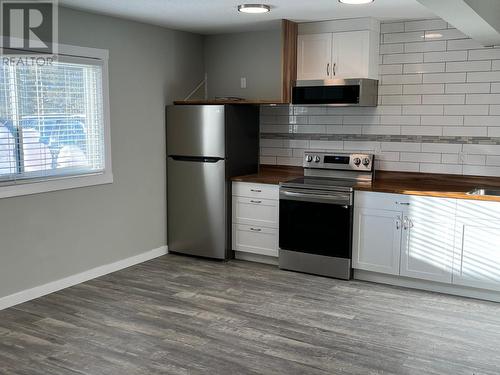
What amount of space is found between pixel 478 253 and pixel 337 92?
1776 millimetres

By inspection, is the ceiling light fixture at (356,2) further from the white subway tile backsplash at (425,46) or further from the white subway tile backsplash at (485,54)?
the white subway tile backsplash at (485,54)

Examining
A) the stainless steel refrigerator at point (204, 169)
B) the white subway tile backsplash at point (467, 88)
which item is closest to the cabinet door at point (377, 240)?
the white subway tile backsplash at point (467, 88)

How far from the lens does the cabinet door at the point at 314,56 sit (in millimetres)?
5004

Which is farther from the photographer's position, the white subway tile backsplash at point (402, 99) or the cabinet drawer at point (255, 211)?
the cabinet drawer at point (255, 211)

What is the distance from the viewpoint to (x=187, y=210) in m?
5.45

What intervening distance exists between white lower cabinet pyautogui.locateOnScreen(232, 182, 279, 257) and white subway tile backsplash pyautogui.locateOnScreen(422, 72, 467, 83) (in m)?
1.64

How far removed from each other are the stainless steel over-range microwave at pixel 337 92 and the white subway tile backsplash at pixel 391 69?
0.12m

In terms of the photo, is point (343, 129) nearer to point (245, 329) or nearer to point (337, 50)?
point (337, 50)

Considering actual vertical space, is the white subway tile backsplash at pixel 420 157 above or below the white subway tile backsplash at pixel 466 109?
below

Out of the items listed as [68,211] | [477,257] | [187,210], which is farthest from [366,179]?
[68,211]

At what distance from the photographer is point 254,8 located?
4328mm

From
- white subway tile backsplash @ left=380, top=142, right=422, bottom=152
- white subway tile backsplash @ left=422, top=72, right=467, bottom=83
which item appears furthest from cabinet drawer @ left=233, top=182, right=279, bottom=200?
white subway tile backsplash @ left=422, top=72, right=467, bottom=83

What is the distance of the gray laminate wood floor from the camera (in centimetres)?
321

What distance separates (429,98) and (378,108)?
0.46 metres
